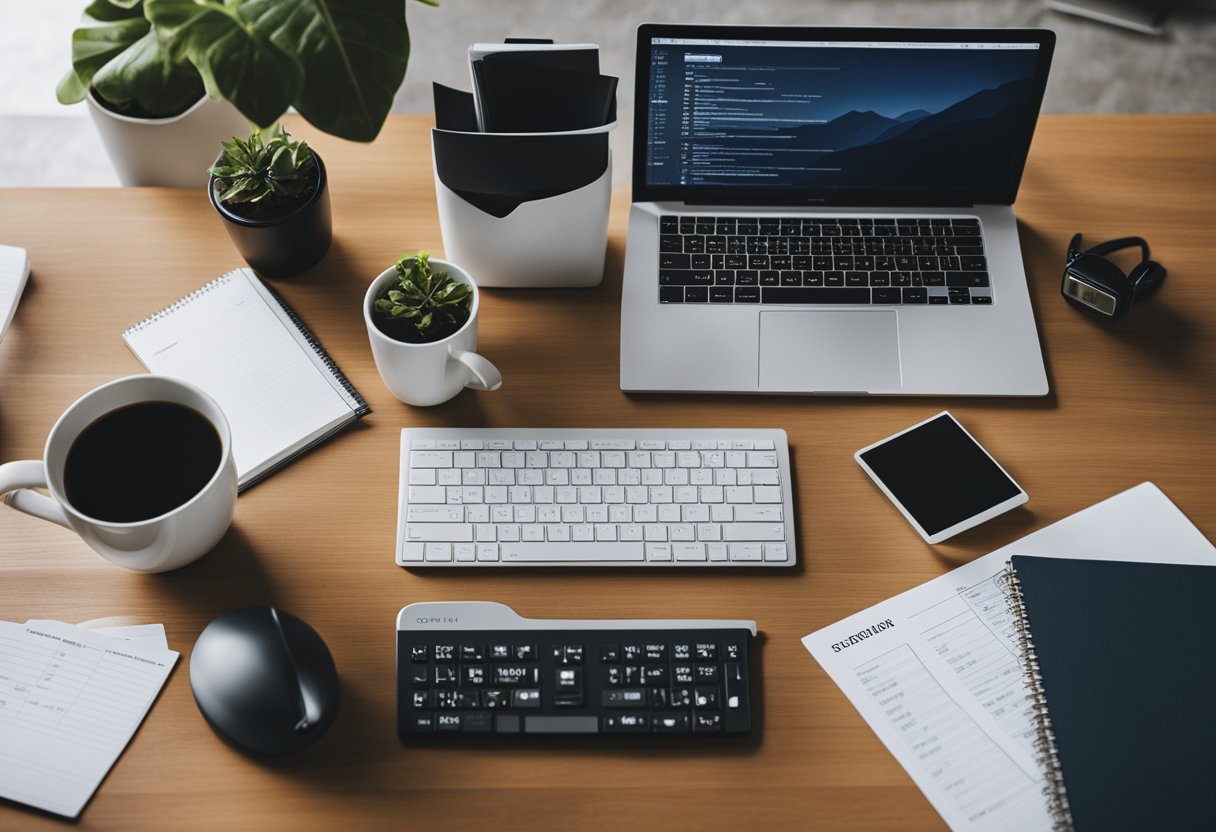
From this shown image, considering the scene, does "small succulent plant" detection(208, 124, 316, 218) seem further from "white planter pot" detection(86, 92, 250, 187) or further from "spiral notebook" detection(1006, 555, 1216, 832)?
"spiral notebook" detection(1006, 555, 1216, 832)

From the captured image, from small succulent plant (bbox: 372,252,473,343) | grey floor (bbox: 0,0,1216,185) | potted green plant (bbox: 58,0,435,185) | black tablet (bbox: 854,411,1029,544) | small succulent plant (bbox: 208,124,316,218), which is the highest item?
potted green plant (bbox: 58,0,435,185)

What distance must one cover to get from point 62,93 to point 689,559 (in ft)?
2.50

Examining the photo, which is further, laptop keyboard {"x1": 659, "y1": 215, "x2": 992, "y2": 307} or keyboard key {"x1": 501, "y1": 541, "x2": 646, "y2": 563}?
laptop keyboard {"x1": 659, "y1": 215, "x2": 992, "y2": 307}

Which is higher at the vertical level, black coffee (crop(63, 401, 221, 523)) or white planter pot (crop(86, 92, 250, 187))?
white planter pot (crop(86, 92, 250, 187))

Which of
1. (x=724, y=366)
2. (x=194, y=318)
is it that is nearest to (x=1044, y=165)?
(x=724, y=366)

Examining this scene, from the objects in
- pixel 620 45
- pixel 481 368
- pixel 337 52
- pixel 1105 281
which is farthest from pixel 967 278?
pixel 620 45

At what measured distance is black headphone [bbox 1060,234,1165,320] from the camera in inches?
42.9

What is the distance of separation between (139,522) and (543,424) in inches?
15.3

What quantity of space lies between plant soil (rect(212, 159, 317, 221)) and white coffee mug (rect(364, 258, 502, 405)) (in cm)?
17

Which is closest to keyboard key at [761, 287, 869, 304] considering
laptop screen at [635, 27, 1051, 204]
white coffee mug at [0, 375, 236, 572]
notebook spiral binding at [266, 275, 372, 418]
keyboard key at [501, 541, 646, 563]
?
laptop screen at [635, 27, 1051, 204]

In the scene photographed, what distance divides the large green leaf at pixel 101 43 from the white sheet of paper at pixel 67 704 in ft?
1.70

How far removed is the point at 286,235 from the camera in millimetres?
1087

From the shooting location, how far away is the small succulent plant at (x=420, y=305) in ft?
3.25

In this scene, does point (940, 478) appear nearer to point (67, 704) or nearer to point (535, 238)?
point (535, 238)
